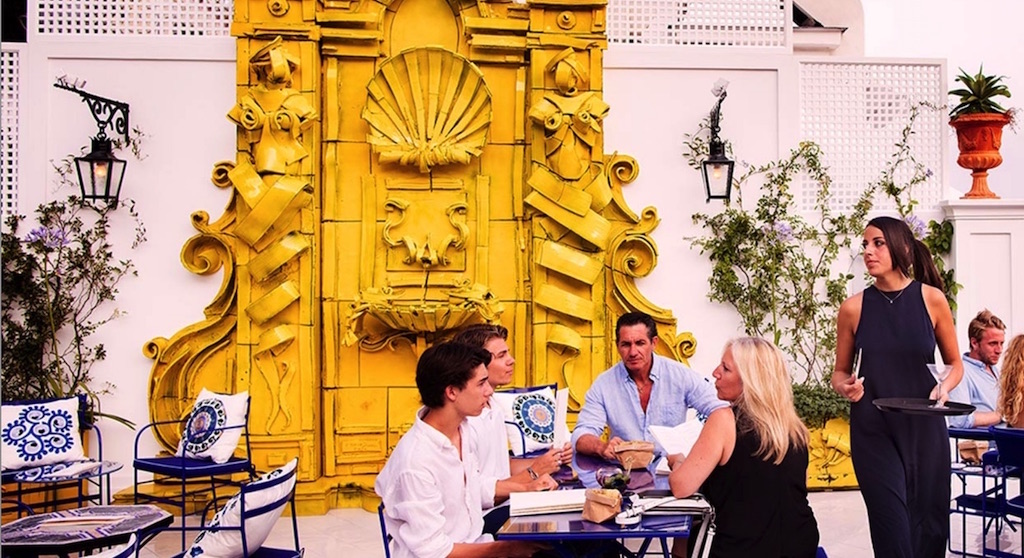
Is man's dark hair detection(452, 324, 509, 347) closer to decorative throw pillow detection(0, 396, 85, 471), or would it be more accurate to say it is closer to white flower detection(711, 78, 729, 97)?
decorative throw pillow detection(0, 396, 85, 471)

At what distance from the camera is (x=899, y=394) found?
350 centimetres

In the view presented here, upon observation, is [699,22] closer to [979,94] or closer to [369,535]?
[979,94]

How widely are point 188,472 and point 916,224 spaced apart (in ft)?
16.3

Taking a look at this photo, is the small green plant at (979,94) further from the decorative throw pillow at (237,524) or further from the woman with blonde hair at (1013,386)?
the decorative throw pillow at (237,524)

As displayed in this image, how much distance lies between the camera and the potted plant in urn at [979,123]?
273 inches

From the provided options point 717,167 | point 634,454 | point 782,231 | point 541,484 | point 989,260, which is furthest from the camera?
point 989,260

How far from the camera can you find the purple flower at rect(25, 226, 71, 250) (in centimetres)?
614

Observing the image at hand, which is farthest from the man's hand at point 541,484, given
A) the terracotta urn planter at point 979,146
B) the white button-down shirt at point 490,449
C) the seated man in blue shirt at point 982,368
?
the terracotta urn planter at point 979,146

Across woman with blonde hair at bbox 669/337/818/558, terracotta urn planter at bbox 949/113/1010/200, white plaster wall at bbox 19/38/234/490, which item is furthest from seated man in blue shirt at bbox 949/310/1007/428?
white plaster wall at bbox 19/38/234/490

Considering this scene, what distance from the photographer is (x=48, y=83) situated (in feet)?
20.9

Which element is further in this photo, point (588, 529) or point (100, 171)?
point (100, 171)

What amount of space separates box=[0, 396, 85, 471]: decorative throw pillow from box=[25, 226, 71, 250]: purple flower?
1.07m

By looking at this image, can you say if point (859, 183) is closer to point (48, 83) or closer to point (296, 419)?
point (296, 419)

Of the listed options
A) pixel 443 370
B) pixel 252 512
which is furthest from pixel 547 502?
pixel 252 512
